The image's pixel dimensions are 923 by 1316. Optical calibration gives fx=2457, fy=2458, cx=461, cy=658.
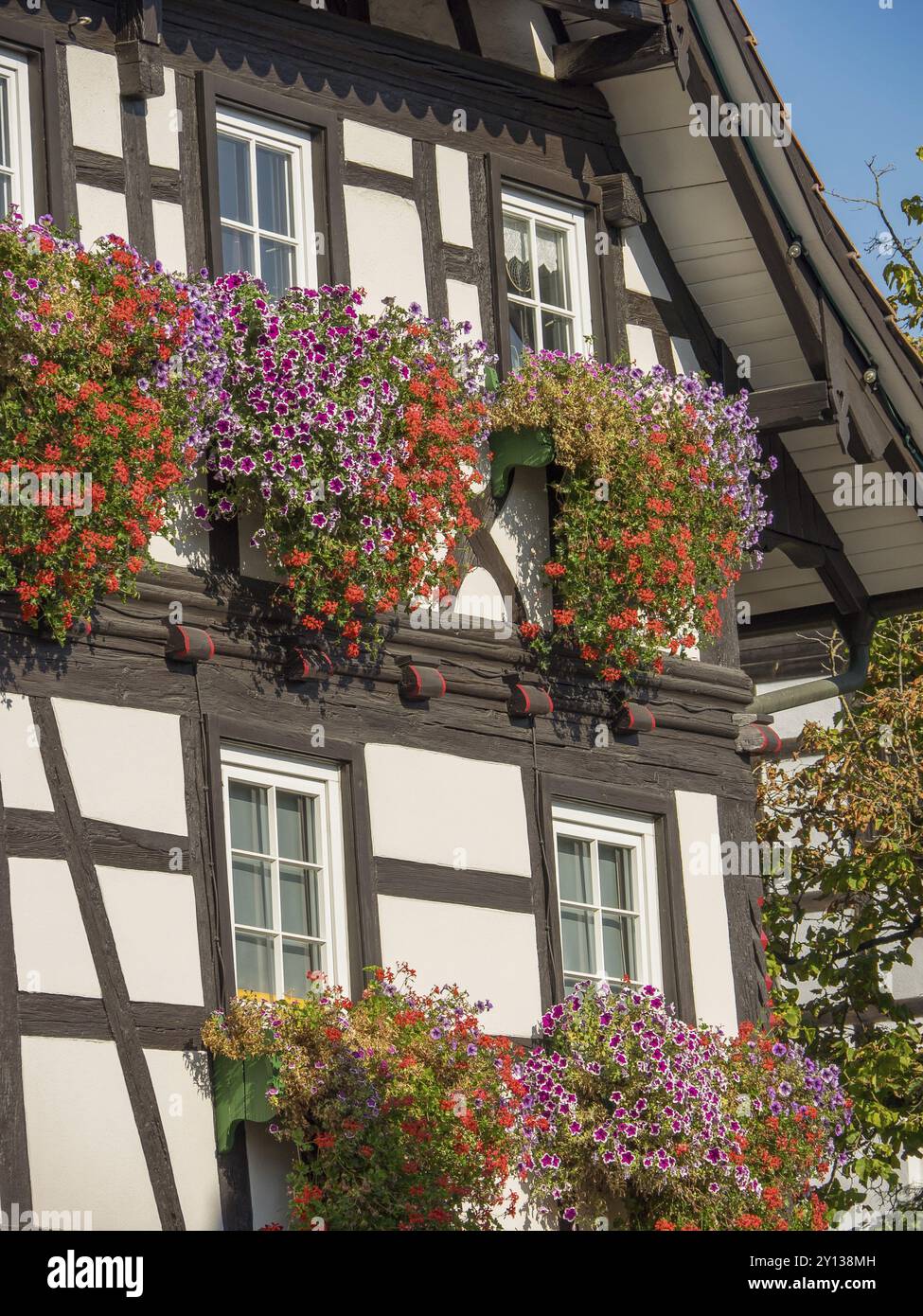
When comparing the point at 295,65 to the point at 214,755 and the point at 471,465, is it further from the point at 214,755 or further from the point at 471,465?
the point at 214,755

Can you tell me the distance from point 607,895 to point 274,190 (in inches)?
154

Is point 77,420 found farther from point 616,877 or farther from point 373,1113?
point 616,877

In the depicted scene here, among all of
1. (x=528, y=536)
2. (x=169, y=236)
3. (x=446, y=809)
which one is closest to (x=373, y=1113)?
(x=446, y=809)

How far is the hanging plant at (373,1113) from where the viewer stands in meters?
10.2

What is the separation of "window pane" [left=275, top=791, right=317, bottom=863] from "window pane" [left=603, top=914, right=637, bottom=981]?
197 centimetres

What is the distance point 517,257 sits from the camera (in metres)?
13.0

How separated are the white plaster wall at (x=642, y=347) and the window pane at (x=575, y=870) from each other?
8.79ft

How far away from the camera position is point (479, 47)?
1306cm

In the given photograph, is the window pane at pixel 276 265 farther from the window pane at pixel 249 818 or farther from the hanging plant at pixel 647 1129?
the hanging plant at pixel 647 1129

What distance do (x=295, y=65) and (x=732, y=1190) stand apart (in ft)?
19.2

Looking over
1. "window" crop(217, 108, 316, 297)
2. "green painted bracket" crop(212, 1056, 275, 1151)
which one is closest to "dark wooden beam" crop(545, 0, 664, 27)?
"window" crop(217, 108, 316, 297)

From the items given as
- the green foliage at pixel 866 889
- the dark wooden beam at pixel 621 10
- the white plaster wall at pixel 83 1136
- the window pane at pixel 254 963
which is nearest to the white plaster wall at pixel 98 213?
the dark wooden beam at pixel 621 10

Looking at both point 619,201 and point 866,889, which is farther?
point 866,889
